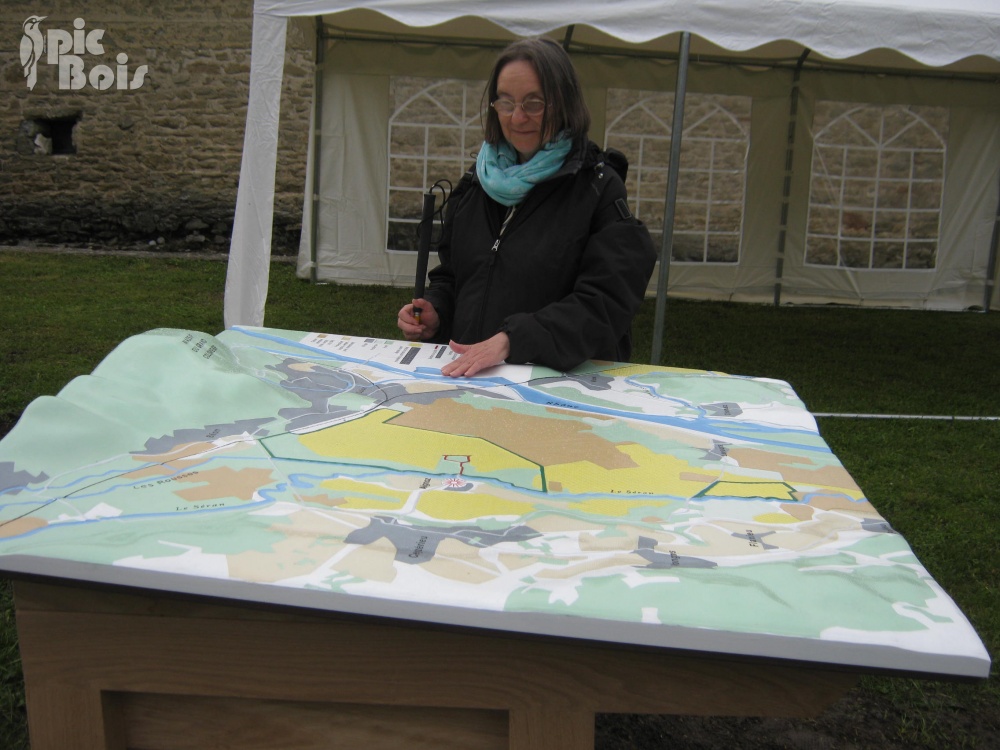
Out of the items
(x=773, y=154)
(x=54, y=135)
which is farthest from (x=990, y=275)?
(x=54, y=135)

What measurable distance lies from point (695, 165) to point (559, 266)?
227 inches

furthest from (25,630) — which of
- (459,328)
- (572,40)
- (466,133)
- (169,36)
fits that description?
(169,36)

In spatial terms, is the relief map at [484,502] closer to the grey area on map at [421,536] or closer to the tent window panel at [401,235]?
the grey area on map at [421,536]

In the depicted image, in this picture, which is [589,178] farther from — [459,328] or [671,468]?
[671,468]

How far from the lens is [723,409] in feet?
5.05

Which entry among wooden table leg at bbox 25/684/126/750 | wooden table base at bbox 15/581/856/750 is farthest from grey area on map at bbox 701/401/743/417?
wooden table leg at bbox 25/684/126/750

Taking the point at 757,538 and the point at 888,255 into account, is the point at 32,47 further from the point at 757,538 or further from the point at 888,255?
the point at 757,538

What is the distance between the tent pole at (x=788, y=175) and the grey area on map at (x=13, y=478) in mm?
6529

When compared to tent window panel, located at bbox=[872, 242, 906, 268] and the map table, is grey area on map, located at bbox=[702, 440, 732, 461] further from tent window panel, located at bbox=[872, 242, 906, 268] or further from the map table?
tent window panel, located at bbox=[872, 242, 906, 268]

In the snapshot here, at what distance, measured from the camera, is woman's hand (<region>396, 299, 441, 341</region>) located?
1.97 meters

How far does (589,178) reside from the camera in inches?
71.1

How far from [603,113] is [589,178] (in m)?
5.07

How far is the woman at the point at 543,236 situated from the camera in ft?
5.57

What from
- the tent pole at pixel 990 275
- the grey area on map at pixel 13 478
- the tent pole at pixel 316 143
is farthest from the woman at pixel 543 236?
the tent pole at pixel 990 275
